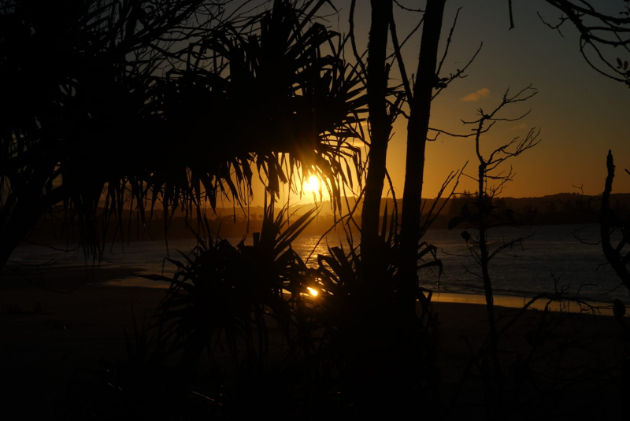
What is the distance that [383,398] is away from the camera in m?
1.56

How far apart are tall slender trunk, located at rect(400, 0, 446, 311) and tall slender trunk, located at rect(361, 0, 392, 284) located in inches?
3.5

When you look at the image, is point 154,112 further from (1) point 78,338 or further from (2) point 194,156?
(1) point 78,338

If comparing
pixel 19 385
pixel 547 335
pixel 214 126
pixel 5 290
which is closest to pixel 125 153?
pixel 214 126

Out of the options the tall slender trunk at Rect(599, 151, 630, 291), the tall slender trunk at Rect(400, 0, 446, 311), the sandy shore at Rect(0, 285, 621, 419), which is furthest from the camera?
the sandy shore at Rect(0, 285, 621, 419)

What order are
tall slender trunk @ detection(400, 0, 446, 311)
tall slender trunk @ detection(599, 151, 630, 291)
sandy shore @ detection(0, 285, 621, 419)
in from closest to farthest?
tall slender trunk @ detection(599, 151, 630, 291) → tall slender trunk @ detection(400, 0, 446, 311) → sandy shore @ detection(0, 285, 621, 419)

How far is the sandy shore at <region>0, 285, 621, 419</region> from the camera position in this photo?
409cm

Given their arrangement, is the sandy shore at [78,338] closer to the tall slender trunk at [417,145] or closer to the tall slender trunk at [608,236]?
the tall slender trunk at [608,236]

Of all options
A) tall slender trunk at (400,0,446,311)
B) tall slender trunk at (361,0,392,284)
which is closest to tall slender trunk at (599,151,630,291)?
tall slender trunk at (400,0,446,311)

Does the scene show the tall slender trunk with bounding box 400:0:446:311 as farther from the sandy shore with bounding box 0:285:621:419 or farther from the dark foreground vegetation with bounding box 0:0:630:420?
the sandy shore with bounding box 0:285:621:419

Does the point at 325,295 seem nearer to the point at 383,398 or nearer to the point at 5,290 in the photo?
the point at 383,398

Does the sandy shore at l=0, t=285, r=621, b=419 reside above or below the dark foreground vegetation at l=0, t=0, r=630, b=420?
below

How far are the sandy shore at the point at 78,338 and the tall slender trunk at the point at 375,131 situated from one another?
0.92 metres

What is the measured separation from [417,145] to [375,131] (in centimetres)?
14

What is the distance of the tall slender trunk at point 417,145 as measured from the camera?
1.53 m
